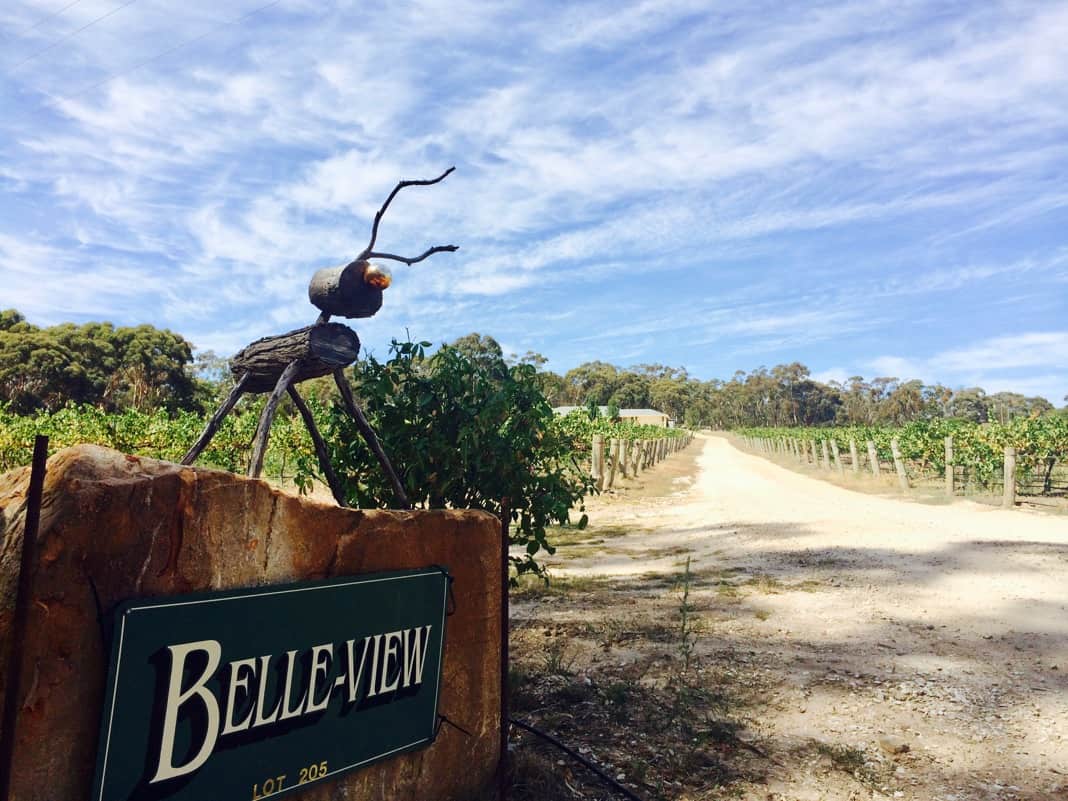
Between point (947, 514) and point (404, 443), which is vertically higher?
point (404, 443)

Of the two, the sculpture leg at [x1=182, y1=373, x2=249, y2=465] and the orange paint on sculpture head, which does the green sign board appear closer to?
the sculpture leg at [x1=182, y1=373, x2=249, y2=465]

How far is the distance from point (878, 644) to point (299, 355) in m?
4.88

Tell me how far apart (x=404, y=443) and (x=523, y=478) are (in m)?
0.72

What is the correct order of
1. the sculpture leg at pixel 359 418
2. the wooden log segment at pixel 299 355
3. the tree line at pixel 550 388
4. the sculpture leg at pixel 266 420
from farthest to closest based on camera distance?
the tree line at pixel 550 388
the sculpture leg at pixel 359 418
the wooden log segment at pixel 299 355
the sculpture leg at pixel 266 420

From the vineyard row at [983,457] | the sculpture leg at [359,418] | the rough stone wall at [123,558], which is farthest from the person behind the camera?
the vineyard row at [983,457]

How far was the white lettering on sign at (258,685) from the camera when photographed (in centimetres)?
202

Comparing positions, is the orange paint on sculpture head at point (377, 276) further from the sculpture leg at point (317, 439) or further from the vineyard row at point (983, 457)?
the vineyard row at point (983, 457)

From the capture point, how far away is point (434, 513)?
303 cm

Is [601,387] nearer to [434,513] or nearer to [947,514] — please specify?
[947,514]

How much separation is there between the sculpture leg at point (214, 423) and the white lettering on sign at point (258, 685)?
826 millimetres

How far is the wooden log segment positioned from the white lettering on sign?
1.13m

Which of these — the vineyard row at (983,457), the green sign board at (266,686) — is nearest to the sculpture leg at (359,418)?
the green sign board at (266,686)

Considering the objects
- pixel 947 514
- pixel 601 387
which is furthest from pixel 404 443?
pixel 601 387

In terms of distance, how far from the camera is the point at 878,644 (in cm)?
564
